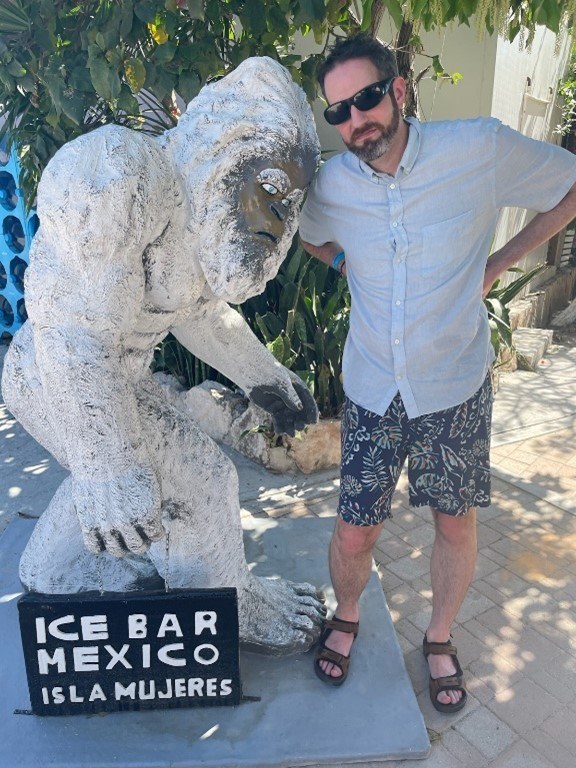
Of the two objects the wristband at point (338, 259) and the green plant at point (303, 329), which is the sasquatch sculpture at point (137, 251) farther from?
the green plant at point (303, 329)

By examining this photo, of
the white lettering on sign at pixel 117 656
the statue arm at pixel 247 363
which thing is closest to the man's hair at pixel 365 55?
the statue arm at pixel 247 363

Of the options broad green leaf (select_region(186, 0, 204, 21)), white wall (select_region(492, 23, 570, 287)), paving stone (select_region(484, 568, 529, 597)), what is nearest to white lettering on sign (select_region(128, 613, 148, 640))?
paving stone (select_region(484, 568, 529, 597))

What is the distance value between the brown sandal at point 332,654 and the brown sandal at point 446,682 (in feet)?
0.92

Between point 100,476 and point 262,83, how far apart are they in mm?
1025

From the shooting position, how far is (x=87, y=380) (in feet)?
5.28

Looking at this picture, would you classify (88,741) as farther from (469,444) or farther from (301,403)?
(469,444)

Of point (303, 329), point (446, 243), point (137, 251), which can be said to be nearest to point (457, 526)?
point (446, 243)

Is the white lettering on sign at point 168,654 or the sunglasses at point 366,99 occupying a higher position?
the sunglasses at point 366,99

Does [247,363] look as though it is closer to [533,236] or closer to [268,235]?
[268,235]

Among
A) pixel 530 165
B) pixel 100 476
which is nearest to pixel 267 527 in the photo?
pixel 100 476

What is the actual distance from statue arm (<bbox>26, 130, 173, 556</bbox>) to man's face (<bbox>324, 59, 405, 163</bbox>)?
0.70 meters

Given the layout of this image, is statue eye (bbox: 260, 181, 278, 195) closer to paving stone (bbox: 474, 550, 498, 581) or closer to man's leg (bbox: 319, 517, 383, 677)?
man's leg (bbox: 319, 517, 383, 677)

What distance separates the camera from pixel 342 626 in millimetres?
2438

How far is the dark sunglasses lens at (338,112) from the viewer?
191cm
